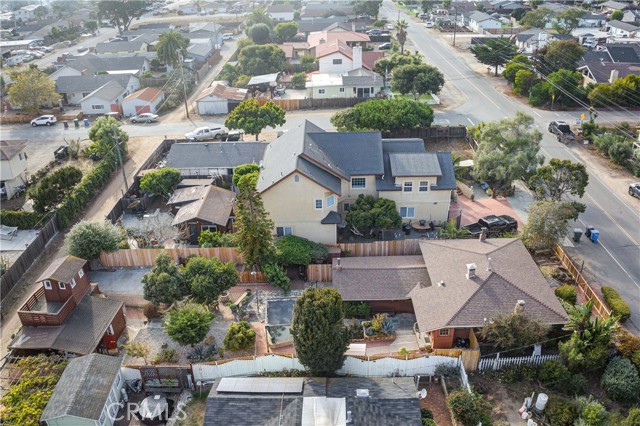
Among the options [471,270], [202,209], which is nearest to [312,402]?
[471,270]

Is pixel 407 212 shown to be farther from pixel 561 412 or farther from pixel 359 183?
pixel 561 412

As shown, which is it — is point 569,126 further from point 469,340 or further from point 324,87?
point 469,340

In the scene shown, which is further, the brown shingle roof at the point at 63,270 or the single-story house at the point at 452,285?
the brown shingle roof at the point at 63,270

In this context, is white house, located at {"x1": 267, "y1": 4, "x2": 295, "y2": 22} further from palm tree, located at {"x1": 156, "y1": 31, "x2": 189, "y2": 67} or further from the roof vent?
the roof vent

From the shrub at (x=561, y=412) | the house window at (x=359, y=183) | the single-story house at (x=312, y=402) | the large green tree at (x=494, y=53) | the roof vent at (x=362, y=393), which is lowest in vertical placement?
the shrub at (x=561, y=412)

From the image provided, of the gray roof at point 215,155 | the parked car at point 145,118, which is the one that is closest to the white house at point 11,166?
the gray roof at point 215,155

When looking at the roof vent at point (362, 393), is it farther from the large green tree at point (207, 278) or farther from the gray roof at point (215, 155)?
the gray roof at point (215, 155)

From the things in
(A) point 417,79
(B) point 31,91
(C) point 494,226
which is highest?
(A) point 417,79
